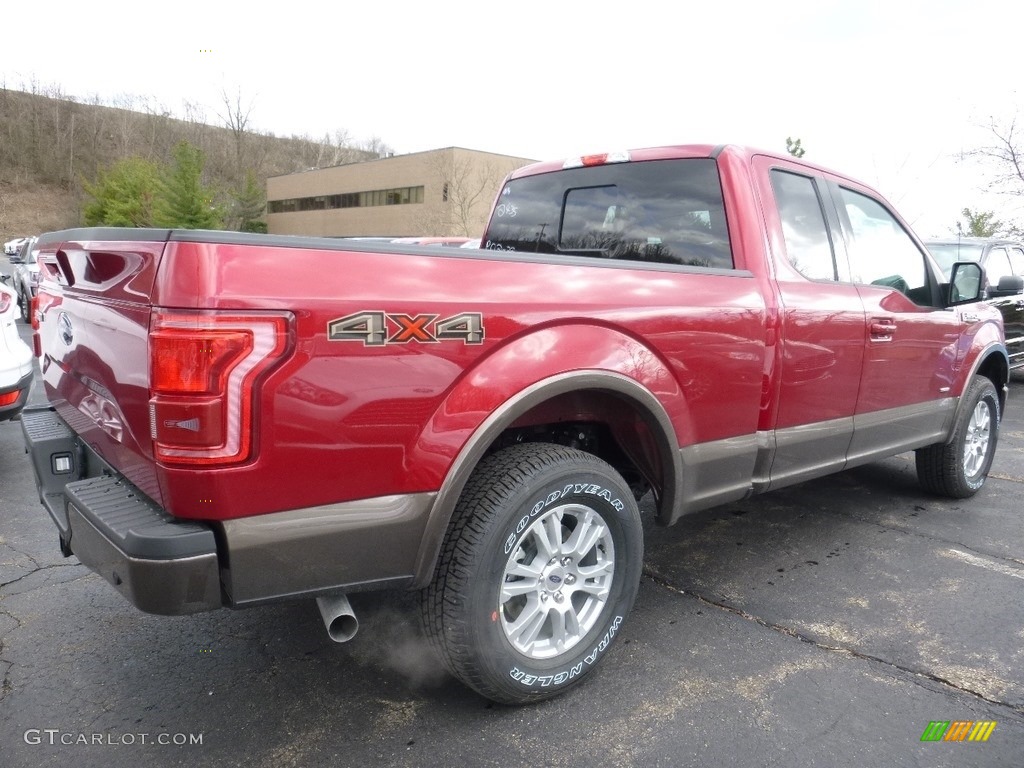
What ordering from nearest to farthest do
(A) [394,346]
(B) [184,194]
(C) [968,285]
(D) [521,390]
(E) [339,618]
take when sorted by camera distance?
(A) [394,346] < (E) [339,618] < (D) [521,390] < (C) [968,285] < (B) [184,194]

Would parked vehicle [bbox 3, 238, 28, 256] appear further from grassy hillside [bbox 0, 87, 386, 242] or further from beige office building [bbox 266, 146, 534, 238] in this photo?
grassy hillside [bbox 0, 87, 386, 242]

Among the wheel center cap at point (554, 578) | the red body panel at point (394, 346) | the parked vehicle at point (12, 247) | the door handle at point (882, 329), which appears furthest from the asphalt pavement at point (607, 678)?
the parked vehicle at point (12, 247)

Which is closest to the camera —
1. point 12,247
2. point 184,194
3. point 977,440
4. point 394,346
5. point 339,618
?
point 394,346

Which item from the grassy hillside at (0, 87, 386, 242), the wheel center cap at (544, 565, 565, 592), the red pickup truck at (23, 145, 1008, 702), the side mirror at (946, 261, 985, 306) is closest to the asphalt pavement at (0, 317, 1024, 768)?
the red pickup truck at (23, 145, 1008, 702)

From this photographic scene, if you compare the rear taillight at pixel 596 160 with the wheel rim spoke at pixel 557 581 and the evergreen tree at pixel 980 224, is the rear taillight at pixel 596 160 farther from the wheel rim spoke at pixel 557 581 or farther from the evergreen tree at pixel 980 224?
the evergreen tree at pixel 980 224

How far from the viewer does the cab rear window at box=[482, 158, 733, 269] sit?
322cm

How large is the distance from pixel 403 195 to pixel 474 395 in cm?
5137

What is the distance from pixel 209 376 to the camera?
176 centimetres

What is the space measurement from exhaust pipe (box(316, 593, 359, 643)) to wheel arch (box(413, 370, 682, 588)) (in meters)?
0.21

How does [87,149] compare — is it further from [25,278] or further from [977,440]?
[977,440]

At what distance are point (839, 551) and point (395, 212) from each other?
51.0m

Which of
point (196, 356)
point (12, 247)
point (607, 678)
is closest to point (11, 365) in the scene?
point (196, 356)

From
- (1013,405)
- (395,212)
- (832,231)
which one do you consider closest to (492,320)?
(832,231)

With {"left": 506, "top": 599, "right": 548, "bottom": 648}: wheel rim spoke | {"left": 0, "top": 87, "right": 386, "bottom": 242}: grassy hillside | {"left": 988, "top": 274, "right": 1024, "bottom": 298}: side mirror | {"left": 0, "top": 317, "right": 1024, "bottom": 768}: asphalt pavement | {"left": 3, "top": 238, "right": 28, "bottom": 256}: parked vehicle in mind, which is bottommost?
{"left": 0, "top": 317, "right": 1024, "bottom": 768}: asphalt pavement
